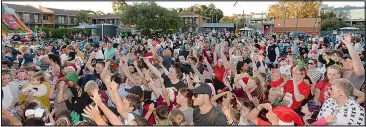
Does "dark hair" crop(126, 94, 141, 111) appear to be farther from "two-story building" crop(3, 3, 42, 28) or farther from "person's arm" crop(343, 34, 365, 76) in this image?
"two-story building" crop(3, 3, 42, 28)

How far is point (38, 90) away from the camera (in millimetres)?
4832

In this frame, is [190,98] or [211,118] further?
[190,98]

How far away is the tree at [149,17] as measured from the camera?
39.8m

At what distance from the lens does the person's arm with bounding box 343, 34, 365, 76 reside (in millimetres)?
4246

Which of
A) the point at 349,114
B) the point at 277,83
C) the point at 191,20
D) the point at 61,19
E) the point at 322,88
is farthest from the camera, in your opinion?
the point at 61,19

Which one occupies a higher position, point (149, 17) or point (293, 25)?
point (149, 17)

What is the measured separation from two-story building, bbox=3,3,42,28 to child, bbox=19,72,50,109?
Result: 2208 inches

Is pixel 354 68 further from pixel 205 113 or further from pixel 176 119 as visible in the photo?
pixel 176 119

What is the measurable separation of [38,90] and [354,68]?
414cm

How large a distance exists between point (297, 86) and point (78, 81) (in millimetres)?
3573

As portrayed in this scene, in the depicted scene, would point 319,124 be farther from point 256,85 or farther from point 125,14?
point 125,14

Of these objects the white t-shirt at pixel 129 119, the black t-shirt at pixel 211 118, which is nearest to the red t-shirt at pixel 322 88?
the black t-shirt at pixel 211 118

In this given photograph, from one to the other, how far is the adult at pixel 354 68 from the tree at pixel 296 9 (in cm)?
5818

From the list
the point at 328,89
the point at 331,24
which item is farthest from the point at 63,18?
the point at 328,89
